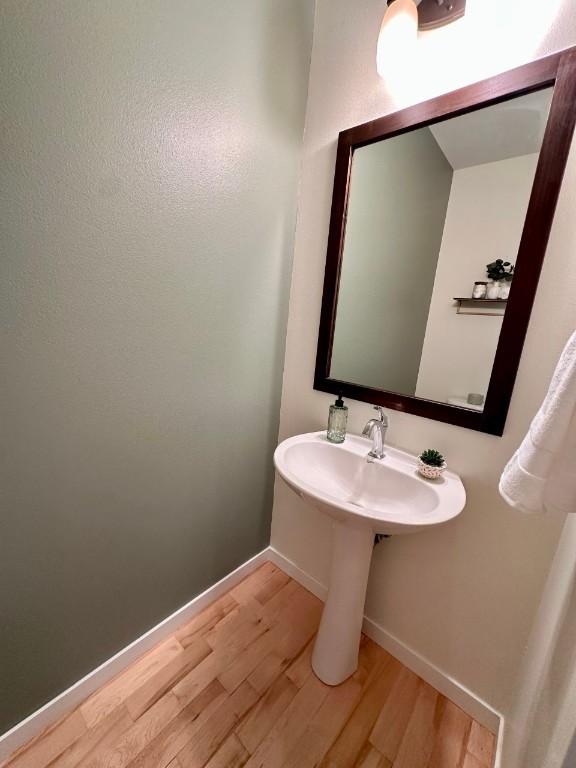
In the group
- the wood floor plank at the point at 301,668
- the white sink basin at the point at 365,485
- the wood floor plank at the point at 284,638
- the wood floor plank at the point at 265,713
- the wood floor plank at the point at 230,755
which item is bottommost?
the wood floor plank at the point at 284,638

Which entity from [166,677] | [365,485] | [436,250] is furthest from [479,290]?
[166,677]

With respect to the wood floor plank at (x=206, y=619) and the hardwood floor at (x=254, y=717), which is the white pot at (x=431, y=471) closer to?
the hardwood floor at (x=254, y=717)

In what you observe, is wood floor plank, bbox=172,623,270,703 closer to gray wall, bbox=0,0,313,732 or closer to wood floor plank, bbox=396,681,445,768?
gray wall, bbox=0,0,313,732

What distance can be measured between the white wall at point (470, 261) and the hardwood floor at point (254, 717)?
41.2 inches

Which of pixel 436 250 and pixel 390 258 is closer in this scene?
pixel 436 250

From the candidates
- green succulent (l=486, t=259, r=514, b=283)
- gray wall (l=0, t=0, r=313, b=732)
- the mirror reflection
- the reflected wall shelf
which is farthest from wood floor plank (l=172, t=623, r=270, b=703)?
green succulent (l=486, t=259, r=514, b=283)

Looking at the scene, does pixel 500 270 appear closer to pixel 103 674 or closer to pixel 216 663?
pixel 216 663

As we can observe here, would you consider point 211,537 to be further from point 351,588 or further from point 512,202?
point 512,202

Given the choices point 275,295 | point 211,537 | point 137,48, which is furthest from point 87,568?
point 137,48

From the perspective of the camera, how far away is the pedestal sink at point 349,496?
0.93 m

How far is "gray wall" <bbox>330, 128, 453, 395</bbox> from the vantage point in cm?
104

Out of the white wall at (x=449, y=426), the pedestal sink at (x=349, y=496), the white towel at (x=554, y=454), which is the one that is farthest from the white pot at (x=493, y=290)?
the pedestal sink at (x=349, y=496)

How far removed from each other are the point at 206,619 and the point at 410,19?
217 centimetres

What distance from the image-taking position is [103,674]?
40.3 inches
